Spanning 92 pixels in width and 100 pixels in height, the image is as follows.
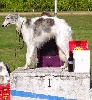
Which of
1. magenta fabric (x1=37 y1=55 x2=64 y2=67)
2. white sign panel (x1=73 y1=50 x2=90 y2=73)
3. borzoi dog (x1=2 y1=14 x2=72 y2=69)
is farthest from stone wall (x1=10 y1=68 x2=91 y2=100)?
magenta fabric (x1=37 y1=55 x2=64 y2=67)

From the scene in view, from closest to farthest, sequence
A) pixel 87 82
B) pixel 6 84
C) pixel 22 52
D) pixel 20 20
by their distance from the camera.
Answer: pixel 87 82 < pixel 6 84 < pixel 20 20 < pixel 22 52

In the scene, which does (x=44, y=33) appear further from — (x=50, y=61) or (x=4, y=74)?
(x=4, y=74)

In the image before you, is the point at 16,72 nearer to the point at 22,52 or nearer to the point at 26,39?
the point at 26,39

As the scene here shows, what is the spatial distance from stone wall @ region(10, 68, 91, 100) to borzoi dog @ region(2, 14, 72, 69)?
88 centimetres

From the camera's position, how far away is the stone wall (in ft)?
19.7

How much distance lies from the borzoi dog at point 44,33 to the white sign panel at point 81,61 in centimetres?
85

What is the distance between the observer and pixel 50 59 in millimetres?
7539

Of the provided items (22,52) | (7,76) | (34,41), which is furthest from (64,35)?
(22,52)

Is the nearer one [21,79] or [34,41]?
[21,79]

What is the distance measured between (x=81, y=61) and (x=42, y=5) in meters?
47.3

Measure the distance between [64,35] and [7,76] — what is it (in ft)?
3.90

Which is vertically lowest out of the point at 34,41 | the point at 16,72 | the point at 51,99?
the point at 51,99

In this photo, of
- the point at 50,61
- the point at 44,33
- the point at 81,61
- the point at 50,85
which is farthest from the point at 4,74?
the point at 81,61

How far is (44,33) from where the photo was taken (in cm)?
713
